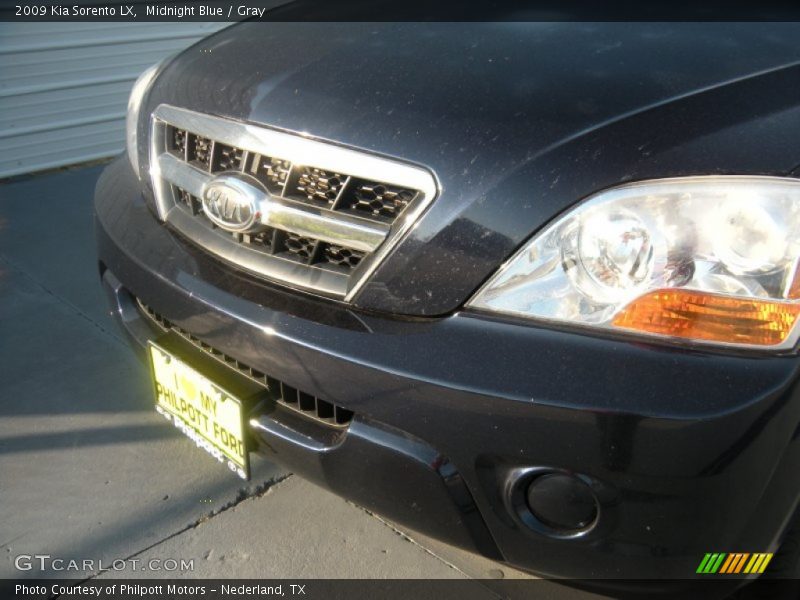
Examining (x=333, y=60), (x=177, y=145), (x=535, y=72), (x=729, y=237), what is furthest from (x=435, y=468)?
(x=177, y=145)

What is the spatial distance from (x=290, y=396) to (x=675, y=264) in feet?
2.73

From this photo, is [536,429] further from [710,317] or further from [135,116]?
[135,116]

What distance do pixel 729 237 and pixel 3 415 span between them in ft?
7.45

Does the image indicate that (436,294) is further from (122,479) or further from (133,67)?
(133,67)

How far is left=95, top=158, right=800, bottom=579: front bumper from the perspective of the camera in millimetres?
1290

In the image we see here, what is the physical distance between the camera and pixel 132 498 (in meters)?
2.26

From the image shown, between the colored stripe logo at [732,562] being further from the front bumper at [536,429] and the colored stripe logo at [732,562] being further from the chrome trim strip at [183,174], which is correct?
the chrome trim strip at [183,174]

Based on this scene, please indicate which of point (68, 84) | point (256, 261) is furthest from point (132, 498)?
point (68, 84)

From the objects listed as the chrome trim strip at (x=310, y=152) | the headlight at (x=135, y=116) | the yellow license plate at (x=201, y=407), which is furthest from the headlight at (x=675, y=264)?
the headlight at (x=135, y=116)

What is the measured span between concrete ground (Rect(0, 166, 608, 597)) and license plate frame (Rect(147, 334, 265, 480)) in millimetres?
331

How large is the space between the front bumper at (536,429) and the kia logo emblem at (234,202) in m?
0.16

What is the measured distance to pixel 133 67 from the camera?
5258 millimetres

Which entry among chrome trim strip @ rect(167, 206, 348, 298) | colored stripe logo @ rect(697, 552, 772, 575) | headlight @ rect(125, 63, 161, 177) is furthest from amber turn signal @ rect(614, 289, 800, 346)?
headlight @ rect(125, 63, 161, 177)

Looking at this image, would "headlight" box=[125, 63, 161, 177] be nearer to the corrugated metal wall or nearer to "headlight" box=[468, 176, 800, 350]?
"headlight" box=[468, 176, 800, 350]
